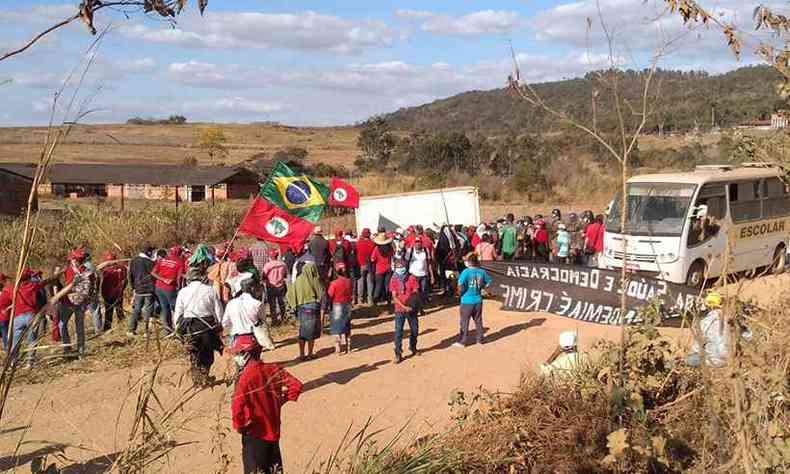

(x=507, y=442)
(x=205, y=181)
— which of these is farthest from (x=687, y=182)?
(x=205, y=181)

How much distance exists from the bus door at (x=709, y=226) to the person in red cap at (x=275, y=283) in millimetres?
8912

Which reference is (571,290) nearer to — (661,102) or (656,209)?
(656,209)

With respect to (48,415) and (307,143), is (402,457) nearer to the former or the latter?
(48,415)

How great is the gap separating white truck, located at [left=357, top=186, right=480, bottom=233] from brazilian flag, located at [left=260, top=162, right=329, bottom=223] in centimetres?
738

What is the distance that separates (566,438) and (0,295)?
911 centimetres

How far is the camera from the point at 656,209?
18.1 meters

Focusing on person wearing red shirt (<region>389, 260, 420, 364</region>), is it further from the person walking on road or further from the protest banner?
the protest banner

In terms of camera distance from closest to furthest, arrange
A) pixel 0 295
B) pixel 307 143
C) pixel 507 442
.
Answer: pixel 507 442 → pixel 0 295 → pixel 307 143

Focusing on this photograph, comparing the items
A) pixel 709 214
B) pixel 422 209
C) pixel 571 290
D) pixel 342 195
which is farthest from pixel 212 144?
pixel 571 290

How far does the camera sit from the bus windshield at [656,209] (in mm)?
17672

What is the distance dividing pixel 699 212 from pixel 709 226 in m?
0.62

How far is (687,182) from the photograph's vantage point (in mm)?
17984

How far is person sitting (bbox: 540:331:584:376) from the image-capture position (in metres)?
7.75

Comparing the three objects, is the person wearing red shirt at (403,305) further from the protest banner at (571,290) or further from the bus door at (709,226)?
the bus door at (709,226)
